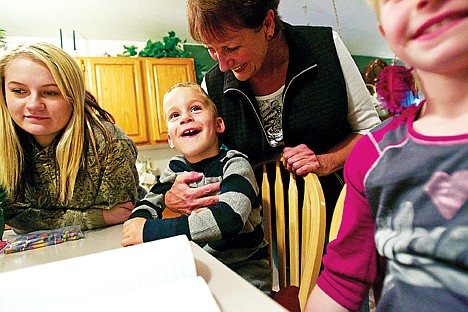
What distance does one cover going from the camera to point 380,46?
5.90 metres

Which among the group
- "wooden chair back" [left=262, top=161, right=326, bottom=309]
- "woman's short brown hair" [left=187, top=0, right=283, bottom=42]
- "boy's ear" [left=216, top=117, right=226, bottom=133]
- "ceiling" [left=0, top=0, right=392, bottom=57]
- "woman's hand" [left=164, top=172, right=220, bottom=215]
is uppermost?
"ceiling" [left=0, top=0, right=392, bottom=57]

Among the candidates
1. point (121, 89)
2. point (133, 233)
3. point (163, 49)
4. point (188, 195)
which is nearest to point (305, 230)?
point (188, 195)

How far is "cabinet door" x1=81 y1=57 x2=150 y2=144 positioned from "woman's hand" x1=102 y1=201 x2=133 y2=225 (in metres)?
2.72

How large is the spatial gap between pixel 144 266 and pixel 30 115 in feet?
2.49

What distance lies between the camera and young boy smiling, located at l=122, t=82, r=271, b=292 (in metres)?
0.79

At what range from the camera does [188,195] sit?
943 mm

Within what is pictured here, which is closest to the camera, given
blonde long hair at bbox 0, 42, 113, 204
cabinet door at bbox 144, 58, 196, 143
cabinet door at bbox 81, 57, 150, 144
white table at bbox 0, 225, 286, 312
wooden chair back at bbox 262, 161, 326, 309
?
white table at bbox 0, 225, 286, 312

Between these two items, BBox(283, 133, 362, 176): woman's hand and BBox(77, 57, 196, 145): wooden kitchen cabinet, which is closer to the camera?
BBox(283, 133, 362, 176): woman's hand

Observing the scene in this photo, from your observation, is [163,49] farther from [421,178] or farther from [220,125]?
[421,178]

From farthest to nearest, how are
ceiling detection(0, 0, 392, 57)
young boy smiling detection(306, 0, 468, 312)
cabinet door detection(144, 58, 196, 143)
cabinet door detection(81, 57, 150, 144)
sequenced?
cabinet door detection(144, 58, 196, 143)
cabinet door detection(81, 57, 150, 144)
ceiling detection(0, 0, 392, 57)
young boy smiling detection(306, 0, 468, 312)

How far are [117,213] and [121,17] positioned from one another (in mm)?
2987

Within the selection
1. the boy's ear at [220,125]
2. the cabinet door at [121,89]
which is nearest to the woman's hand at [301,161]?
the boy's ear at [220,125]

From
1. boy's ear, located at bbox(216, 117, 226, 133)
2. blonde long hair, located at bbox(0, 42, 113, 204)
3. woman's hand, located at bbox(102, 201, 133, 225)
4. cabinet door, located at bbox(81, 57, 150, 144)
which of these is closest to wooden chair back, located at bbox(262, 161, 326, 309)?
boy's ear, located at bbox(216, 117, 226, 133)

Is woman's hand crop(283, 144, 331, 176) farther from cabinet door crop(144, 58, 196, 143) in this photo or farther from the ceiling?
cabinet door crop(144, 58, 196, 143)
